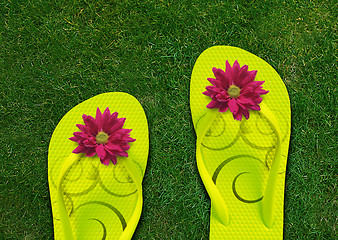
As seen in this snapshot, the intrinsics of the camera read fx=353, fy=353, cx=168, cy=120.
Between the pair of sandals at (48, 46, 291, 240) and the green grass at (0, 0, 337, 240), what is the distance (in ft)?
0.13

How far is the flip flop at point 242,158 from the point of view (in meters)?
1.12

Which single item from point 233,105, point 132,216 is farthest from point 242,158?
point 132,216

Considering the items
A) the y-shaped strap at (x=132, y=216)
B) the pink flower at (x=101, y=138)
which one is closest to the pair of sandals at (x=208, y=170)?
the y-shaped strap at (x=132, y=216)

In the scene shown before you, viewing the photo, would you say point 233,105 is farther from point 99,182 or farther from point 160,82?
point 99,182

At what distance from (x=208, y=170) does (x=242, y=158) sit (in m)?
0.12

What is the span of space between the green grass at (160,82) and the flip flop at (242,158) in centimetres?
4

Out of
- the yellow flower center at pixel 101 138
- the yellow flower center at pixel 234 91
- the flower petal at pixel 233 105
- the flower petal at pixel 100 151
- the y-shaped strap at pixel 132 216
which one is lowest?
the y-shaped strap at pixel 132 216

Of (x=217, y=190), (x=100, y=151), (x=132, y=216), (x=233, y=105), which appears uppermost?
(x=233, y=105)

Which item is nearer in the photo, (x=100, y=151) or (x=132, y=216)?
(x=100, y=151)

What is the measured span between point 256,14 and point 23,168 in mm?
964

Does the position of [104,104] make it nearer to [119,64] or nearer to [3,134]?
[119,64]

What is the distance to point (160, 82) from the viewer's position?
123 centimetres

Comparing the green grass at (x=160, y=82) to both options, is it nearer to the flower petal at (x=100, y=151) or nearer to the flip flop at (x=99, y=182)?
the flip flop at (x=99, y=182)

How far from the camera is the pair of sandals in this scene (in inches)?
44.4
